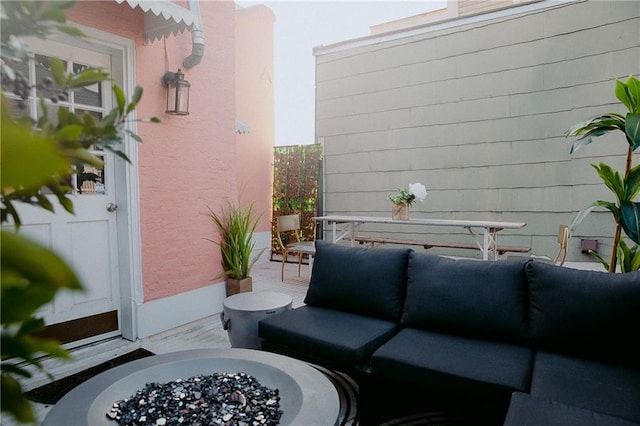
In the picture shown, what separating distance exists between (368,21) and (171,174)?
4763 millimetres

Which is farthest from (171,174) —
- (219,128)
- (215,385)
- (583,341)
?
(583,341)

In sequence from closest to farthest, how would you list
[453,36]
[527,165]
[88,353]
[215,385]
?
[215,385], [88,353], [527,165], [453,36]

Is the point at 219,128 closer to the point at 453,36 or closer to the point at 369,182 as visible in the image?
the point at 369,182

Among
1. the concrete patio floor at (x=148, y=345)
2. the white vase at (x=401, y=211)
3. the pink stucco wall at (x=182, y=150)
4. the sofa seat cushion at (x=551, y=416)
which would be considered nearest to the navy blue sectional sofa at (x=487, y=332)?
the sofa seat cushion at (x=551, y=416)

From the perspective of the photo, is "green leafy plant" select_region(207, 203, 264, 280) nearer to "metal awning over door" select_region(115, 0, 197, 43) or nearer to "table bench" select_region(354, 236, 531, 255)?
"metal awning over door" select_region(115, 0, 197, 43)

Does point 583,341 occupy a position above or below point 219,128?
below

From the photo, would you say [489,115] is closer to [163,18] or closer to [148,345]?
[163,18]

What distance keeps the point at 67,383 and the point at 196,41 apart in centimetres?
275

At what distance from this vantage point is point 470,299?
2.29m

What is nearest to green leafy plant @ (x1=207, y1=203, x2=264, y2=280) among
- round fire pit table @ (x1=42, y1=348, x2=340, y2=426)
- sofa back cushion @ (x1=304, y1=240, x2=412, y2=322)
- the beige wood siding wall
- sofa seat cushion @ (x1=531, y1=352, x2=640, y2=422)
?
sofa back cushion @ (x1=304, y1=240, x2=412, y2=322)

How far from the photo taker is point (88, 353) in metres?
3.02

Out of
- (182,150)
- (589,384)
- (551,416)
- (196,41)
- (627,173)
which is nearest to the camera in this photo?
(551,416)

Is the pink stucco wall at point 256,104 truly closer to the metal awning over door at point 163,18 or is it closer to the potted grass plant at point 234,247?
the potted grass plant at point 234,247

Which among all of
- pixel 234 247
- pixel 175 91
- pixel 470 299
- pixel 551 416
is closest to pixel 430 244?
pixel 234 247
